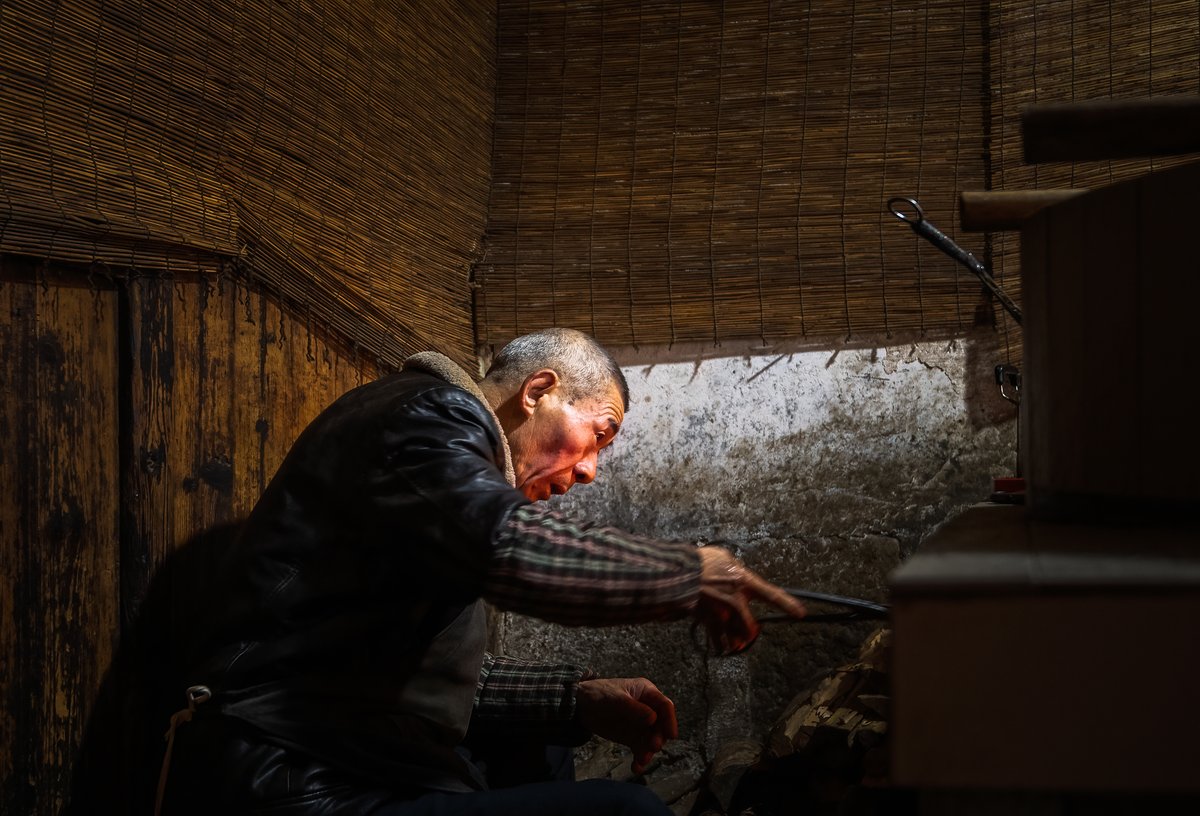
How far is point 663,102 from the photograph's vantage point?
3.94 meters

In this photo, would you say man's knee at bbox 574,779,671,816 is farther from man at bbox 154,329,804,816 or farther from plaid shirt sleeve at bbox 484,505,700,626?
plaid shirt sleeve at bbox 484,505,700,626

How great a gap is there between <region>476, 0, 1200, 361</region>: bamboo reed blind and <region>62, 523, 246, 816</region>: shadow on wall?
1877 mm

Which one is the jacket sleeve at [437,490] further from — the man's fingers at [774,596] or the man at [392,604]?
the man's fingers at [774,596]

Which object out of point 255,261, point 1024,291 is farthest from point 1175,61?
point 255,261

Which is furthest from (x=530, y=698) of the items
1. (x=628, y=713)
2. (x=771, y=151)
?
(x=771, y=151)

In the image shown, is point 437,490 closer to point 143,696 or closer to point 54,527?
point 54,527

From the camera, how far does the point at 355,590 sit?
1912 millimetres

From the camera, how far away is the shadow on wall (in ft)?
6.88

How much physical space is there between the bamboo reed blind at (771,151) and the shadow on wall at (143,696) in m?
1.88

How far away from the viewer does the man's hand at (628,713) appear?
2465mm

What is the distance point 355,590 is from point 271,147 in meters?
1.45

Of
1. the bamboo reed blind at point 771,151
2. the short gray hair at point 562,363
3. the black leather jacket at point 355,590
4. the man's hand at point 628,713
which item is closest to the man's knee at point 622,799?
the black leather jacket at point 355,590

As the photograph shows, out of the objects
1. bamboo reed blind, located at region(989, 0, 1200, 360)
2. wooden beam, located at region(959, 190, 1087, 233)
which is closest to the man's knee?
wooden beam, located at region(959, 190, 1087, 233)

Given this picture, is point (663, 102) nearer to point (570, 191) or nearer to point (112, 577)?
point (570, 191)
